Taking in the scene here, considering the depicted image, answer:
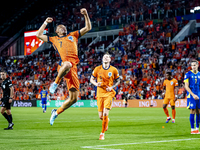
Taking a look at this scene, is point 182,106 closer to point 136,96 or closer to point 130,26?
point 136,96

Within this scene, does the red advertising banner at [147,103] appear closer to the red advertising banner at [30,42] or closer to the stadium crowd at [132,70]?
the stadium crowd at [132,70]

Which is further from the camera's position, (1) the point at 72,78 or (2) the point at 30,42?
(2) the point at 30,42

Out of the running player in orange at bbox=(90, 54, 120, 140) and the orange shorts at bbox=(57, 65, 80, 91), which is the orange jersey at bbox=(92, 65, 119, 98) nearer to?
the running player in orange at bbox=(90, 54, 120, 140)

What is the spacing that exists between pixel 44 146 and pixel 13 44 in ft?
175

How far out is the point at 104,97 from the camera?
9.87 meters

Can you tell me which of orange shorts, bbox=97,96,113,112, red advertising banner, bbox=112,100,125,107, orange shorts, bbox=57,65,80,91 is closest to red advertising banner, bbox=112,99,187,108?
red advertising banner, bbox=112,100,125,107

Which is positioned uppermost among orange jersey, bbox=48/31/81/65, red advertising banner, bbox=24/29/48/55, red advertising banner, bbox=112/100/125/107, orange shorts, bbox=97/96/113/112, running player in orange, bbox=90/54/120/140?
red advertising banner, bbox=24/29/48/55

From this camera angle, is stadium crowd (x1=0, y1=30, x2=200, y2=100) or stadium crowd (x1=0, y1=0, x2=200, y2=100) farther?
stadium crowd (x1=0, y1=0, x2=200, y2=100)

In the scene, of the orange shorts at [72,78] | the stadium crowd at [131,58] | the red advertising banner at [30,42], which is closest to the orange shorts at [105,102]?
the orange shorts at [72,78]

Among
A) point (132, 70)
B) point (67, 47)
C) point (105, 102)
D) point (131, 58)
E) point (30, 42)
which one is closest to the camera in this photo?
point (67, 47)

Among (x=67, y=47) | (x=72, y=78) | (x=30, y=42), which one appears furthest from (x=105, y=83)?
(x=30, y=42)

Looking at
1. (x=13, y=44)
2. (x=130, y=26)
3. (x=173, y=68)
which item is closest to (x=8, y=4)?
(x=13, y=44)

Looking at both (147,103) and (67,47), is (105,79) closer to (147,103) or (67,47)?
(67,47)

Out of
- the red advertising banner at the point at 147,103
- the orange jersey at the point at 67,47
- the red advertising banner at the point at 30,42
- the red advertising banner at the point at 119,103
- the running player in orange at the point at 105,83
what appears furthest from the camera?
the red advertising banner at the point at 30,42
